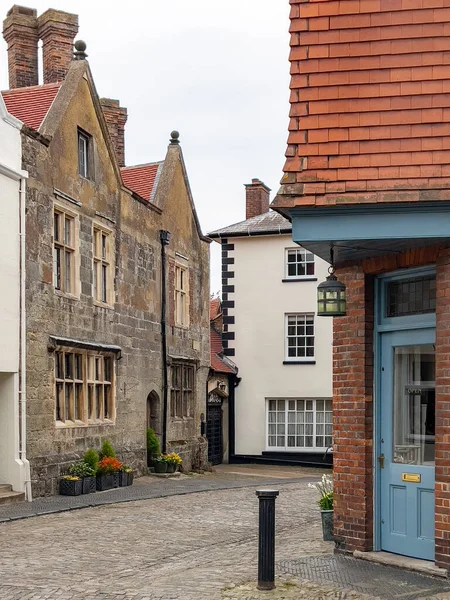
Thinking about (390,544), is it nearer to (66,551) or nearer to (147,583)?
(147,583)

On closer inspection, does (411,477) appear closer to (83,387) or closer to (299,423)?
(83,387)

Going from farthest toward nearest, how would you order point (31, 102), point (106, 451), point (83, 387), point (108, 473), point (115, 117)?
point (115, 117) → point (106, 451) → point (31, 102) → point (83, 387) → point (108, 473)

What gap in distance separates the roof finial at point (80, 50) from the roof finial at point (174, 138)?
21.9 ft

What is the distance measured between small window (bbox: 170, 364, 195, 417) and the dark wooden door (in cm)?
278

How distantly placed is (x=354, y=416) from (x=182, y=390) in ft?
54.9

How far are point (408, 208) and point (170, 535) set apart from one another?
6.22 metres

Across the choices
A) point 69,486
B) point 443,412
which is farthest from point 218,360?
point 443,412

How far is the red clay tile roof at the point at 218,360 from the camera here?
102 feet

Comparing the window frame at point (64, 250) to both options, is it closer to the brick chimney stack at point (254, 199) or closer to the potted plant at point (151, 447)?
the potted plant at point (151, 447)

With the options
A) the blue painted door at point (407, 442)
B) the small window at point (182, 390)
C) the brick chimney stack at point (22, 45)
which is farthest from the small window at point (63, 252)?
the blue painted door at point (407, 442)

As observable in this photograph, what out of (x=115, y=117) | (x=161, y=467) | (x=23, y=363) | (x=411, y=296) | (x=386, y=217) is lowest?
(x=161, y=467)

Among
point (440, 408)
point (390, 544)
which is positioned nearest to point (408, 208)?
point (440, 408)

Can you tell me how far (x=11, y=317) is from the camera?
59.0 ft

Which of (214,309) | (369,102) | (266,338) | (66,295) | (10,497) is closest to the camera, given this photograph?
(369,102)
